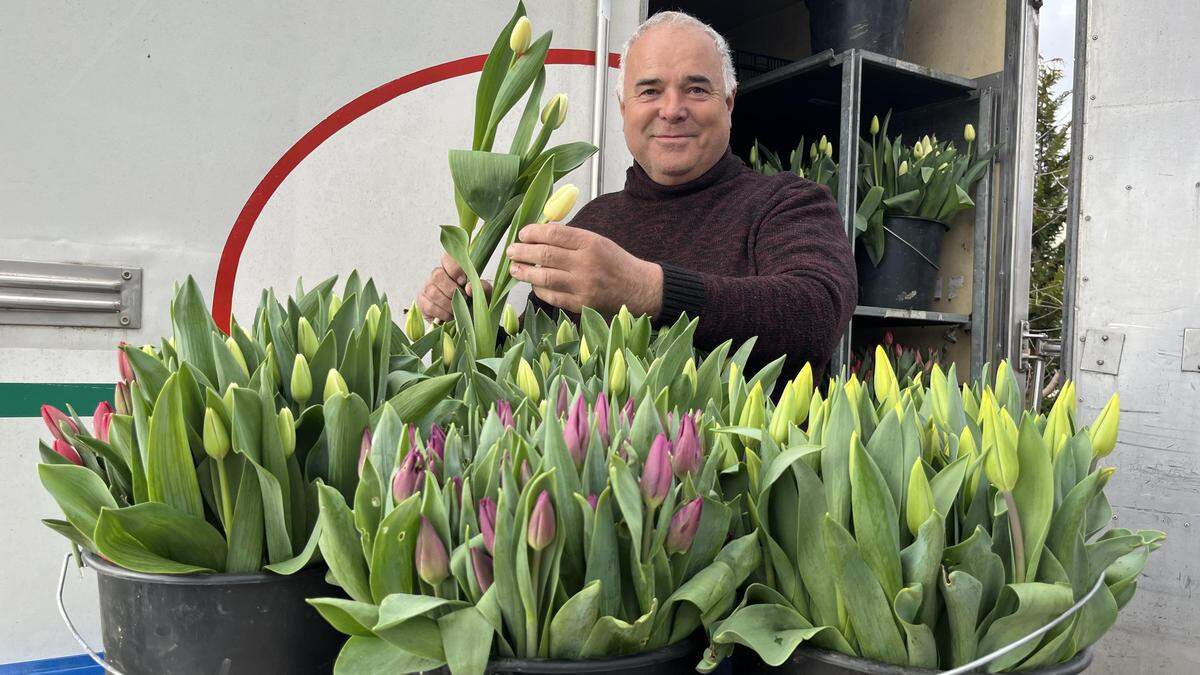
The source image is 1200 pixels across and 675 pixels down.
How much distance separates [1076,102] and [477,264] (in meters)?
1.75

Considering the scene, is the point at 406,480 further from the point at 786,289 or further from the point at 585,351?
the point at 786,289

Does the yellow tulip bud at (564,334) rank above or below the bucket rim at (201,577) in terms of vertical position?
above

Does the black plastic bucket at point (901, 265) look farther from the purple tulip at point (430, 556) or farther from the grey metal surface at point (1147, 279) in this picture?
the purple tulip at point (430, 556)

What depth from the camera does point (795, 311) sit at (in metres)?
1.28

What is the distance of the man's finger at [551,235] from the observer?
32.1 inches

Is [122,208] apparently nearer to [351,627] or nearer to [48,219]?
[48,219]

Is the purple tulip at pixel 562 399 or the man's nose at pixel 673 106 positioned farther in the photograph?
the man's nose at pixel 673 106

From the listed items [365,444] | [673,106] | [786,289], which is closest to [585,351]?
[365,444]

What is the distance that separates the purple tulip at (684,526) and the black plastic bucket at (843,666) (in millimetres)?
85

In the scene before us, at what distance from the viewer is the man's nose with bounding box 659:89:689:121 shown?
5.36 feet

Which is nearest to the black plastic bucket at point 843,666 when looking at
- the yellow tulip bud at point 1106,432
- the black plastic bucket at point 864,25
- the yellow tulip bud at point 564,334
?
the yellow tulip bud at point 1106,432

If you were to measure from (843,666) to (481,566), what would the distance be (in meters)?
0.18

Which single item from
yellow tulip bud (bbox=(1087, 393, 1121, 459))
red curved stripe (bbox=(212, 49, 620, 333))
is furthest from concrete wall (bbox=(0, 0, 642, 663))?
yellow tulip bud (bbox=(1087, 393, 1121, 459))

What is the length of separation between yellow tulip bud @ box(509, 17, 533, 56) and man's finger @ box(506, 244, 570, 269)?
0.18m
